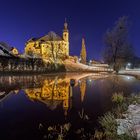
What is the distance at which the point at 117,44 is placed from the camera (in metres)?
55.0

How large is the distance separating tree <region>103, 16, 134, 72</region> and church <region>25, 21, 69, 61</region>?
27.9 meters

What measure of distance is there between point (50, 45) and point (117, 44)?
122ft

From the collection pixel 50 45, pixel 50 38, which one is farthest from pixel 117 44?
pixel 50 38

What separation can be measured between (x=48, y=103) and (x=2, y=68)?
119 ft

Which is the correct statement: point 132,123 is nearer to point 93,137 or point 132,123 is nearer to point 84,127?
point 93,137

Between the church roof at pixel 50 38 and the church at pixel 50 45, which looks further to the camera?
the church roof at pixel 50 38

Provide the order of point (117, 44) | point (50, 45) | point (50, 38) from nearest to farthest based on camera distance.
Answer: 1. point (117, 44)
2. point (50, 45)
3. point (50, 38)

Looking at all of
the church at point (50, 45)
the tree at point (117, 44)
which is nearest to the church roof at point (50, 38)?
the church at point (50, 45)

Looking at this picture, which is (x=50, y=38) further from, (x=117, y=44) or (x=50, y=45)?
(x=117, y=44)

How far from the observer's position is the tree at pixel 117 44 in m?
54.2

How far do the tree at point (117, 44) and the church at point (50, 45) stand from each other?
91.4 feet

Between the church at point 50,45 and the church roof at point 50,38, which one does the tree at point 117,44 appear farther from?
the church roof at point 50,38

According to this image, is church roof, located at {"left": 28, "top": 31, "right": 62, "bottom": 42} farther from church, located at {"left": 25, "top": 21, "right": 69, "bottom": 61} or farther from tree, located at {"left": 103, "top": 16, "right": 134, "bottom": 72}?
tree, located at {"left": 103, "top": 16, "right": 134, "bottom": 72}

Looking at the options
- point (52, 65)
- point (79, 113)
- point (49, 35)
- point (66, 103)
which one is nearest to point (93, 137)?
point (79, 113)
